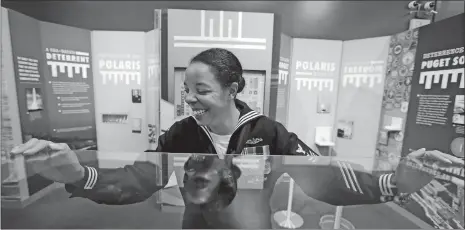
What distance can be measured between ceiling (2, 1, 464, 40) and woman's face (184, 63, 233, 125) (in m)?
0.41

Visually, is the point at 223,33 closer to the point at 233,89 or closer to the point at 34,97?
the point at 233,89

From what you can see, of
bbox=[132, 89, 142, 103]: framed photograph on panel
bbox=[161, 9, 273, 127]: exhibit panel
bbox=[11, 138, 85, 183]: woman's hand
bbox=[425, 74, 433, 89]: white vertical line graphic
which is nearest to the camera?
bbox=[11, 138, 85, 183]: woman's hand

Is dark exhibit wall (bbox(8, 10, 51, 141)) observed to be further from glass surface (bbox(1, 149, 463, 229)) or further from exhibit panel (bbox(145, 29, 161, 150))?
exhibit panel (bbox(145, 29, 161, 150))

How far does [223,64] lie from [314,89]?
0.46 metres

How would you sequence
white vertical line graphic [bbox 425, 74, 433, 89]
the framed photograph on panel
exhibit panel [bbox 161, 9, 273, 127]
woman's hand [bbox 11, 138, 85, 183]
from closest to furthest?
woman's hand [bbox 11, 138, 85, 183] < exhibit panel [bbox 161, 9, 273, 127] < the framed photograph on panel < white vertical line graphic [bbox 425, 74, 433, 89]

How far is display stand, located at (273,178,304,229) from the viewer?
681mm

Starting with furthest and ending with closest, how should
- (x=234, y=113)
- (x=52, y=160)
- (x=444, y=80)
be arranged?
(x=444, y=80)
(x=234, y=113)
(x=52, y=160)

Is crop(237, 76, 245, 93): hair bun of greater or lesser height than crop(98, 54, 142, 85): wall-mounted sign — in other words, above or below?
below

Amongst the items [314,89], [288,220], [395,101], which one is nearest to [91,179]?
[288,220]

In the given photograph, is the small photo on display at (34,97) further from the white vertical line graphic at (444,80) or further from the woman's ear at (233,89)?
the white vertical line graphic at (444,80)

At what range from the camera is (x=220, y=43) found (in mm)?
778

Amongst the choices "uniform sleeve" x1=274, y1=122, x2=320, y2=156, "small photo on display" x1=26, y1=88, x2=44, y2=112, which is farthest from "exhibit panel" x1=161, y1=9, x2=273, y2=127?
"small photo on display" x1=26, y1=88, x2=44, y2=112

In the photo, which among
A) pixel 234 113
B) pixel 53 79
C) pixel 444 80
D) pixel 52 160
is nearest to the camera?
pixel 52 160

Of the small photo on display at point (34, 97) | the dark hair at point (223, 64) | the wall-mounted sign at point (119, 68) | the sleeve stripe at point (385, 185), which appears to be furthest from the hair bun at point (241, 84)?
the small photo on display at point (34, 97)
